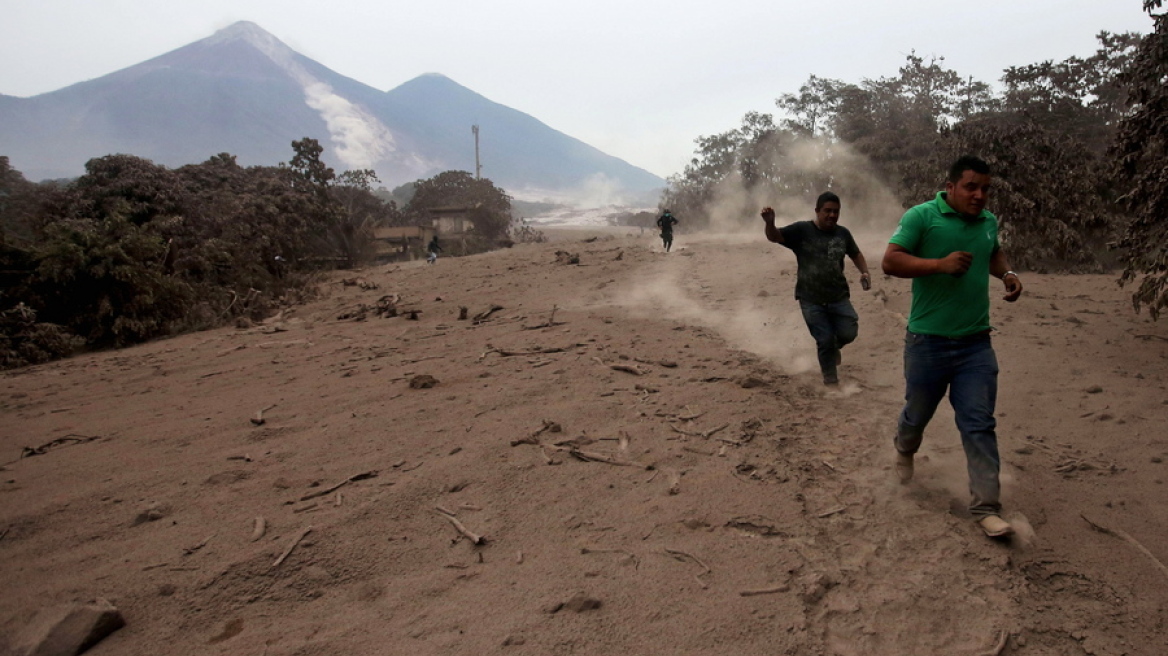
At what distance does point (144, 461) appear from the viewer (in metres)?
4.32

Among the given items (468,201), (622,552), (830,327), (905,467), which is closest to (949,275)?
(905,467)

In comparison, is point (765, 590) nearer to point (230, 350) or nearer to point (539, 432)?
point (539, 432)

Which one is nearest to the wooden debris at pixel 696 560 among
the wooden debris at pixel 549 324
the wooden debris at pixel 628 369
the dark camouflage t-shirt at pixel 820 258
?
the wooden debris at pixel 628 369

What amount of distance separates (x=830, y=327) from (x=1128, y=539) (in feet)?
8.57

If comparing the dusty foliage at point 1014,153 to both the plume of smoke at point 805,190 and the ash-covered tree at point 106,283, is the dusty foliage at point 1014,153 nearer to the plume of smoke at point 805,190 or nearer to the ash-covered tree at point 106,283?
the plume of smoke at point 805,190

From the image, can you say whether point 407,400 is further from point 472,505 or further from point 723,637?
point 723,637

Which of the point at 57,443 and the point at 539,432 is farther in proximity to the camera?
the point at 57,443

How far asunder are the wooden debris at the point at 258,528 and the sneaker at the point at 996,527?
333 cm

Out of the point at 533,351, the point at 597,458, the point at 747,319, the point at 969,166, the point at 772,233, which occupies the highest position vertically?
the point at 969,166

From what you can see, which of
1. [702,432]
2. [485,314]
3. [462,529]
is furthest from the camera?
[485,314]

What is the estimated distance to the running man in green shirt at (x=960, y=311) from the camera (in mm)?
2900

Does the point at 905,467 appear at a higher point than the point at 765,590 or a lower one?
higher

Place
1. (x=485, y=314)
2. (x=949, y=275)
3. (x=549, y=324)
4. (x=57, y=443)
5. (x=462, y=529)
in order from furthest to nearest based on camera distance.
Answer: (x=485, y=314), (x=549, y=324), (x=57, y=443), (x=462, y=529), (x=949, y=275)

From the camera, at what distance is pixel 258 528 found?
123 inches
